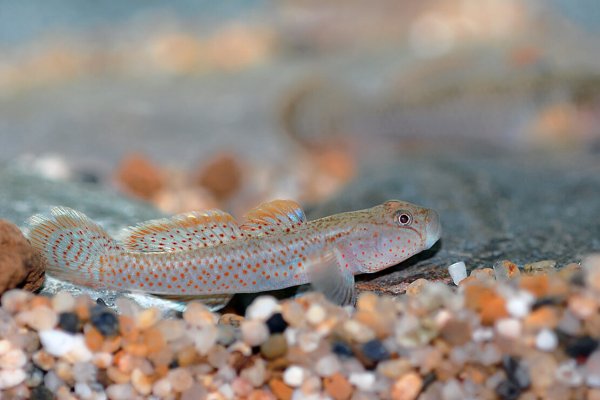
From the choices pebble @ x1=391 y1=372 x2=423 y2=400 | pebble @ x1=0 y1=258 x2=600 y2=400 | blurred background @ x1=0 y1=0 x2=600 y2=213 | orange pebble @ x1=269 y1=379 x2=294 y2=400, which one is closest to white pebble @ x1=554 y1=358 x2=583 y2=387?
pebble @ x1=0 y1=258 x2=600 y2=400

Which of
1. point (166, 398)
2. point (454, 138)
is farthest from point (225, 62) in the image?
point (166, 398)

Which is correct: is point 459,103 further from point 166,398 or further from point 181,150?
point 166,398

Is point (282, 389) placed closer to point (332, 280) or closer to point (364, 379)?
point (364, 379)

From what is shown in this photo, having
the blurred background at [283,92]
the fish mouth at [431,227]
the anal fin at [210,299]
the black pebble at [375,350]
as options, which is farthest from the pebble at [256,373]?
the blurred background at [283,92]

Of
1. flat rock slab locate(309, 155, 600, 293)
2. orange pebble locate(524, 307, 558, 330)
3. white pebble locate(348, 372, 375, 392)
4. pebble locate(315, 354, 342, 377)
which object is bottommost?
flat rock slab locate(309, 155, 600, 293)

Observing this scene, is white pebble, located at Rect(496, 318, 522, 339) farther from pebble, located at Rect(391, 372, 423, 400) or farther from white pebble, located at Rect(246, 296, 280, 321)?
white pebble, located at Rect(246, 296, 280, 321)

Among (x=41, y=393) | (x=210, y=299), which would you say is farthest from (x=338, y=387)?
(x=41, y=393)
